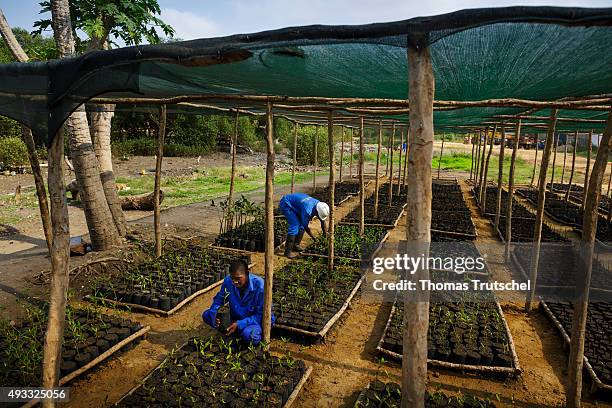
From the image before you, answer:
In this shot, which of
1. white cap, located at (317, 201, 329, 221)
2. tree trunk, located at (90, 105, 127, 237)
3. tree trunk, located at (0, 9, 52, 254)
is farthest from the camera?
tree trunk, located at (90, 105, 127, 237)

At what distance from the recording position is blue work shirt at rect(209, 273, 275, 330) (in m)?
4.05

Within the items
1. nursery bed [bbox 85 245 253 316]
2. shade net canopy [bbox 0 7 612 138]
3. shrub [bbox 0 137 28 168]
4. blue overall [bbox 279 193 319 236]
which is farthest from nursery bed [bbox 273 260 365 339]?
shrub [bbox 0 137 28 168]

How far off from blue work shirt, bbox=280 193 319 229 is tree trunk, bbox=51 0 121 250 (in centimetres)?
306

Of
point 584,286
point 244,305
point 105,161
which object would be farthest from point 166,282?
point 584,286

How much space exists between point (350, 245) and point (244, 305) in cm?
338

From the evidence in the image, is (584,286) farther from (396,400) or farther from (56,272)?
(56,272)

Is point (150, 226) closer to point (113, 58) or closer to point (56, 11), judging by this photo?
point (56, 11)

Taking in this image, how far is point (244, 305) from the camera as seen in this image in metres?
4.11

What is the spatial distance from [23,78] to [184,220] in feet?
23.9

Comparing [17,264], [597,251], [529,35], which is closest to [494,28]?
[529,35]

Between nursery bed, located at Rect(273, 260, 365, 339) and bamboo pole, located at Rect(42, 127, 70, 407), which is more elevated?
bamboo pole, located at Rect(42, 127, 70, 407)

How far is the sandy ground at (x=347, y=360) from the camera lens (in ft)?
11.4

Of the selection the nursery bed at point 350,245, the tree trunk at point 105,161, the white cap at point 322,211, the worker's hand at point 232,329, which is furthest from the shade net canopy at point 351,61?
the tree trunk at point 105,161

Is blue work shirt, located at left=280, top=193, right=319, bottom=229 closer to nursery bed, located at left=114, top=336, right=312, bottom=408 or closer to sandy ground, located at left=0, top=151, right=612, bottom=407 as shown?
sandy ground, located at left=0, top=151, right=612, bottom=407
